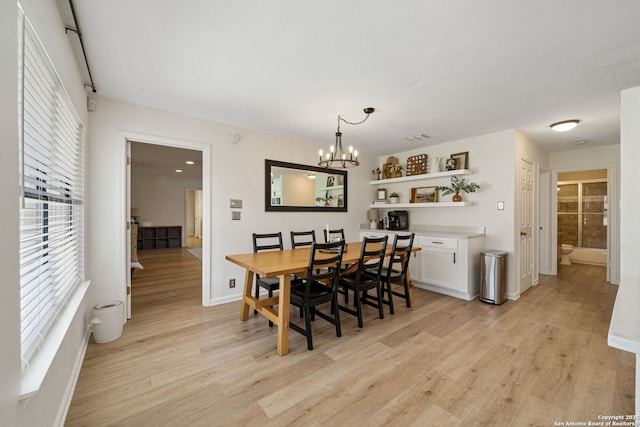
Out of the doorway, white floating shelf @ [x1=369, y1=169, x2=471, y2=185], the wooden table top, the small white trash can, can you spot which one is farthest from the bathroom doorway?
the small white trash can

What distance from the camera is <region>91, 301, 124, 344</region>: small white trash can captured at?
2.40 m

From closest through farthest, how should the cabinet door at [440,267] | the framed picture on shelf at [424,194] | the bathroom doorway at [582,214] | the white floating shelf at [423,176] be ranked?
the cabinet door at [440,267] → the white floating shelf at [423,176] → the framed picture on shelf at [424,194] → the bathroom doorway at [582,214]

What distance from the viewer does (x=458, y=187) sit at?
13.7 ft

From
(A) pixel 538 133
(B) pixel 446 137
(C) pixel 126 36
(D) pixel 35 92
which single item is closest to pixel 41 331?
(D) pixel 35 92

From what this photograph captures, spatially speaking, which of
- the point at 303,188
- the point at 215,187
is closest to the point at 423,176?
the point at 303,188

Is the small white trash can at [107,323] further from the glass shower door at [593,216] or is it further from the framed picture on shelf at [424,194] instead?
the glass shower door at [593,216]

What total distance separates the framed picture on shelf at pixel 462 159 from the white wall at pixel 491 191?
48mm

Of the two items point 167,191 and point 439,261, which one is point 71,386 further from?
point 167,191

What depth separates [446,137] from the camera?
407 centimetres

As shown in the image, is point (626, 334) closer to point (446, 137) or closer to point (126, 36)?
point (126, 36)

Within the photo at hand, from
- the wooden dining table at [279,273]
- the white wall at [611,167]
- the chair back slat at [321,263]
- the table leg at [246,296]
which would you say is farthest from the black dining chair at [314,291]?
the white wall at [611,167]

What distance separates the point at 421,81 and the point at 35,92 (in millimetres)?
2527

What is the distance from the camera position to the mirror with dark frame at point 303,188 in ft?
12.9

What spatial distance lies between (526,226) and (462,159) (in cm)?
140
